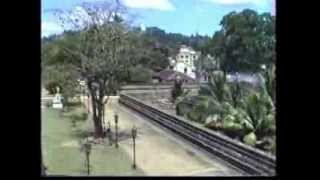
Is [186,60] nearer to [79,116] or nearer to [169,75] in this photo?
[169,75]

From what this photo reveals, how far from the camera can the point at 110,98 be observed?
1601 millimetres

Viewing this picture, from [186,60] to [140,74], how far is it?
0.54 ft

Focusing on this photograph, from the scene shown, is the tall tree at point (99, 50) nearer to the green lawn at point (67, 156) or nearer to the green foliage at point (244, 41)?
the green lawn at point (67, 156)

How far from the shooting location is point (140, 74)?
63.6 inches

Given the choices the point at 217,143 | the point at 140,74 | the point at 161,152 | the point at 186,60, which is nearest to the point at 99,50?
the point at 140,74

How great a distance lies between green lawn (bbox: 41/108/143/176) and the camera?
1.54 m

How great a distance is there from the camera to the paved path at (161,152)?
5.09 feet

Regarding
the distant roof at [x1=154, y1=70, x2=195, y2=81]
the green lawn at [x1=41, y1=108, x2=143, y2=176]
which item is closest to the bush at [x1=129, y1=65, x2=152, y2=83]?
the distant roof at [x1=154, y1=70, x2=195, y2=81]

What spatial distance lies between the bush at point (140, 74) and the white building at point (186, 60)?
0.31 ft

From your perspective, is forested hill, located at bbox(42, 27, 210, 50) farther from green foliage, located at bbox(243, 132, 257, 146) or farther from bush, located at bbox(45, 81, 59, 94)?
green foliage, located at bbox(243, 132, 257, 146)

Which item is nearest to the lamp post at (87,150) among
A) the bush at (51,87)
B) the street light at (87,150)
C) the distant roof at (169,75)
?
the street light at (87,150)
